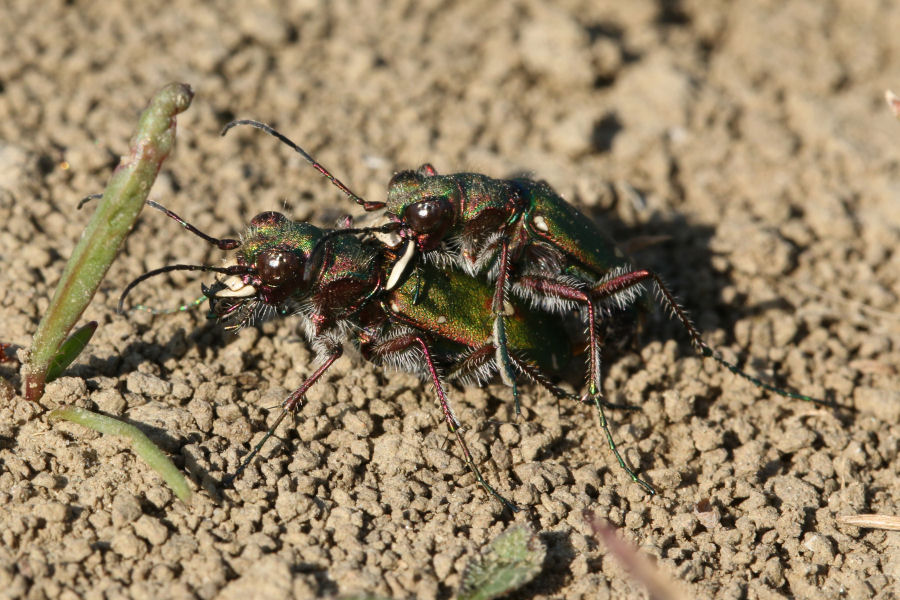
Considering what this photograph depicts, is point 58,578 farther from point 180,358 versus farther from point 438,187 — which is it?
point 438,187

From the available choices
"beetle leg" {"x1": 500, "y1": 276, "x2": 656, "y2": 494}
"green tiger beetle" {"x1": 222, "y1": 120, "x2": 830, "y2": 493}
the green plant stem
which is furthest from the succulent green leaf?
the green plant stem

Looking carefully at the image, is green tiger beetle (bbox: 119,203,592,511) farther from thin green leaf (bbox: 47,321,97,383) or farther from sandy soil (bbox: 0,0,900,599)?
thin green leaf (bbox: 47,321,97,383)

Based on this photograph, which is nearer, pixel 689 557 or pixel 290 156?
pixel 689 557

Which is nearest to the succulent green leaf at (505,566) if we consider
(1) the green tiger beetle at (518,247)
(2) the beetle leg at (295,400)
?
(1) the green tiger beetle at (518,247)

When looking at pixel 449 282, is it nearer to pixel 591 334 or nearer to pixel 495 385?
pixel 495 385

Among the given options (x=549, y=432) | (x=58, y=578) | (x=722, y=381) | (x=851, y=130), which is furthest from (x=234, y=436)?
(x=851, y=130)

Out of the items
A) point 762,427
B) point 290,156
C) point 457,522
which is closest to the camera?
point 457,522

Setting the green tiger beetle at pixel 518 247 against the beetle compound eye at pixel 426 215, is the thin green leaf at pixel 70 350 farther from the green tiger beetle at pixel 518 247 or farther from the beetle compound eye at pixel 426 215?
the beetle compound eye at pixel 426 215
